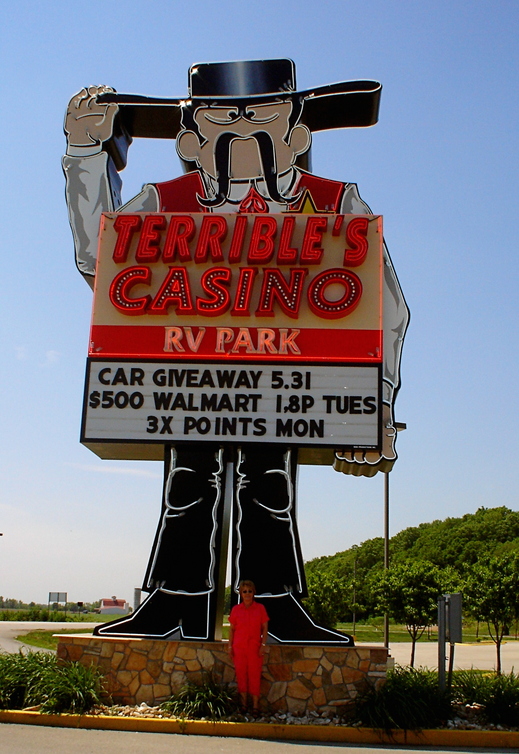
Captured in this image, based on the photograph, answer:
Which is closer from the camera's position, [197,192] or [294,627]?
[294,627]

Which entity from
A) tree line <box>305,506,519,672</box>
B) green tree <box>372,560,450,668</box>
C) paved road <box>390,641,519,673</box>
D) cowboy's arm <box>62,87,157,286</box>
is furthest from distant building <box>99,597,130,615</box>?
cowboy's arm <box>62,87,157,286</box>

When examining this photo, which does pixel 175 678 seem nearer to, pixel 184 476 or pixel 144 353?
pixel 184 476

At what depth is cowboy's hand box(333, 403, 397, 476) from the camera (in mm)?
11211

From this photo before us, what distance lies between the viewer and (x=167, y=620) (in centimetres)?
1027

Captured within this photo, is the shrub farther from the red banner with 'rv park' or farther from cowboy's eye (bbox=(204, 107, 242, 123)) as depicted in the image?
cowboy's eye (bbox=(204, 107, 242, 123))

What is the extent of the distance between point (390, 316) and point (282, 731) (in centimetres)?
646

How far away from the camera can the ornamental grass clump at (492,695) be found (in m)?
8.93

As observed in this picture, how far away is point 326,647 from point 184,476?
3.14 m

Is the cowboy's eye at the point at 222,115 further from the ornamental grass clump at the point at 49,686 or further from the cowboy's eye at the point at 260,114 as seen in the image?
the ornamental grass clump at the point at 49,686

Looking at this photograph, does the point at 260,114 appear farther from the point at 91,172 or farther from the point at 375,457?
the point at 375,457

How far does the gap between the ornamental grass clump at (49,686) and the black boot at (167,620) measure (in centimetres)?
72

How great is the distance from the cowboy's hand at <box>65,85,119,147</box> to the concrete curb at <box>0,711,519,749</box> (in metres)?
9.18

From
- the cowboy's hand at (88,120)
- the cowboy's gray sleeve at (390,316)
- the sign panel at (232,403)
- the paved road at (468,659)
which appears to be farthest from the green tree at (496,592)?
the cowboy's hand at (88,120)

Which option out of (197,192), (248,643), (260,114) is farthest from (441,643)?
(260,114)
